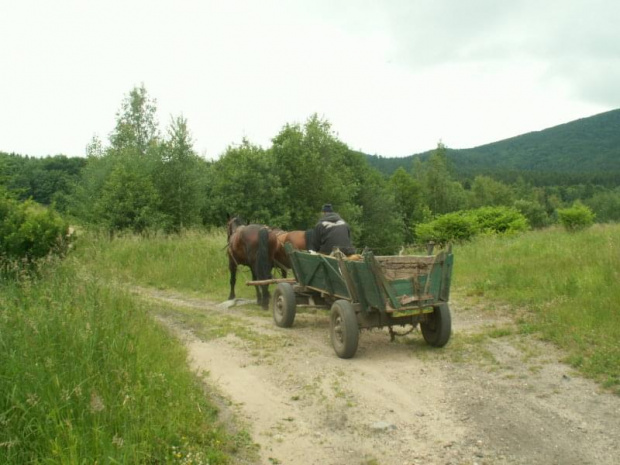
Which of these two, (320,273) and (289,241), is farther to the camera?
(289,241)

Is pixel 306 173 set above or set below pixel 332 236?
above

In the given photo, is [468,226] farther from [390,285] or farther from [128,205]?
[390,285]

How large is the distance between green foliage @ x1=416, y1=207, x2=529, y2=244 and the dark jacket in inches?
521

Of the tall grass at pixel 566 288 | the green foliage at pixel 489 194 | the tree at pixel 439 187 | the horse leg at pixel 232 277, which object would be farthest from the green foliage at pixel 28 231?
the green foliage at pixel 489 194

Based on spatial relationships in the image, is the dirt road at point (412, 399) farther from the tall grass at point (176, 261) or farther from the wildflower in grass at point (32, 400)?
the tall grass at point (176, 261)

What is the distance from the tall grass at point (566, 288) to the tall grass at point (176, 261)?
548 centimetres

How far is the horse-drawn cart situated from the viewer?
6.37 metres

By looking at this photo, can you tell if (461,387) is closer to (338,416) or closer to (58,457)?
(338,416)

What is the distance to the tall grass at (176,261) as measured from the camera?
13.3m

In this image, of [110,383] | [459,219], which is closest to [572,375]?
[110,383]

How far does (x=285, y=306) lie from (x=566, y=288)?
15.2ft

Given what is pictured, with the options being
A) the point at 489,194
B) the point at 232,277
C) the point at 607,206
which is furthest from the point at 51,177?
the point at 607,206

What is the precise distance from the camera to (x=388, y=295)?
6.31 meters

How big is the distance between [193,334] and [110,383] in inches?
152
